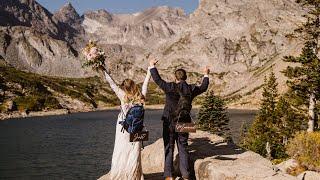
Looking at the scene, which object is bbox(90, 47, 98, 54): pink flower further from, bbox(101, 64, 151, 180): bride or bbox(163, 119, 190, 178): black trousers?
bbox(163, 119, 190, 178): black trousers

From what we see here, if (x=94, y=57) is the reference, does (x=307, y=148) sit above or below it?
below

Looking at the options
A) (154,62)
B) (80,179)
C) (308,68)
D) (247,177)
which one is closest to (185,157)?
(247,177)

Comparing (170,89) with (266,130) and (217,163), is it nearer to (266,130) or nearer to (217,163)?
(217,163)

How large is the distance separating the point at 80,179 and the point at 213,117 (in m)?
36.4

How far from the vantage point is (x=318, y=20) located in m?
50.8

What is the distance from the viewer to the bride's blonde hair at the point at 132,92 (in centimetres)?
1601

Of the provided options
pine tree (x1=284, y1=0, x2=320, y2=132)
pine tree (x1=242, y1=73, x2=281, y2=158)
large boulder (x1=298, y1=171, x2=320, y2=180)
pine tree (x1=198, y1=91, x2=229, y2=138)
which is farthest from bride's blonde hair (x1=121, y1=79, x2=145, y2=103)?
pine tree (x1=198, y1=91, x2=229, y2=138)

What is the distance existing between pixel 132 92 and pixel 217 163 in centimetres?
597

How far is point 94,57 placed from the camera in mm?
18109

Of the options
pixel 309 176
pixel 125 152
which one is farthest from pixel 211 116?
pixel 125 152

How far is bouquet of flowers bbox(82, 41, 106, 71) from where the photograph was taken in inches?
712

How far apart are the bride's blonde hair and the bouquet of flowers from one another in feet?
8.01

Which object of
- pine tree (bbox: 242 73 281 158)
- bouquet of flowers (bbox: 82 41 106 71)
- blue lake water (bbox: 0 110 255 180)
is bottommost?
blue lake water (bbox: 0 110 255 180)

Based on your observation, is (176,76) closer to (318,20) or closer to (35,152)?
(318,20)
